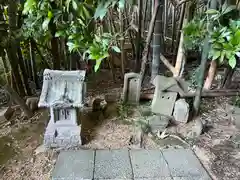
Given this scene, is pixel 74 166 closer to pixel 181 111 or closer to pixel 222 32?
pixel 181 111

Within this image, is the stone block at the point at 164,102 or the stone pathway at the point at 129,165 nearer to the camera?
the stone pathway at the point at 129,165

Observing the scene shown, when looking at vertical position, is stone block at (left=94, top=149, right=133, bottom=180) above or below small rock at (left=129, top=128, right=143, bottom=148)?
below

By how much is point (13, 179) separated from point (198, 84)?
1655 millimetres

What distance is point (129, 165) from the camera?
71.9 inches

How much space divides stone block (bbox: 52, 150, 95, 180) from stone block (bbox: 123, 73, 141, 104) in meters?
0.78

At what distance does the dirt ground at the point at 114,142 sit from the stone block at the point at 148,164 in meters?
0.10

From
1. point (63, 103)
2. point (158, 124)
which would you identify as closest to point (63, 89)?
point (63, 103)

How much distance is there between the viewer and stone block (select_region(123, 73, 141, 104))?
8.24 ft

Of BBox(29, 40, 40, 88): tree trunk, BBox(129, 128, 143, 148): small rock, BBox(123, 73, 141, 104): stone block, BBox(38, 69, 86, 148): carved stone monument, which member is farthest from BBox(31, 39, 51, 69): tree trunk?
BBox(129, 128, 143, 148): small rock

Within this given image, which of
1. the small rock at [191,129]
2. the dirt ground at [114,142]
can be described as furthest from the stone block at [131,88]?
the small rock at [191,129]

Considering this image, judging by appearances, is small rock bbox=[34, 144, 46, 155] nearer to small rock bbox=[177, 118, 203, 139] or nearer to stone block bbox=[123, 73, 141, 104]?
stone block bbox=[123, 73, 141, 104]

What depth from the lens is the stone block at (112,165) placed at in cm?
173

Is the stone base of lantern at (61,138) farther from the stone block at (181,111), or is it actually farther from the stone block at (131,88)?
the stone block at (181,111)

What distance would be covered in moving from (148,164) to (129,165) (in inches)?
5.4
